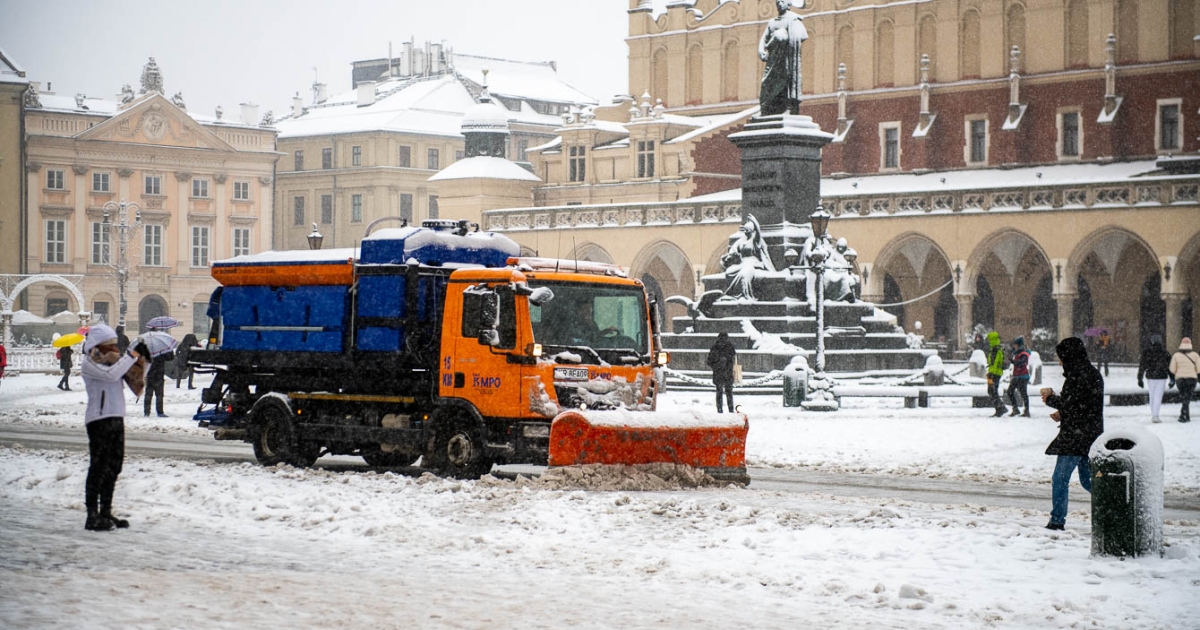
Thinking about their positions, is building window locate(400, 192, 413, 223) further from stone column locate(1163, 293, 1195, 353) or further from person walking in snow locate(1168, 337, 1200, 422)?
person walking in snow locate(1168, 337, 1200, 422)

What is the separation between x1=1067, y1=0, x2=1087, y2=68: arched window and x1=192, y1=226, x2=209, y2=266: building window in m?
44.4

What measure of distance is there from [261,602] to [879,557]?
4.10 m

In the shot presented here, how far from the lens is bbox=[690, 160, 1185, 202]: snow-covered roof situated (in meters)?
59.0

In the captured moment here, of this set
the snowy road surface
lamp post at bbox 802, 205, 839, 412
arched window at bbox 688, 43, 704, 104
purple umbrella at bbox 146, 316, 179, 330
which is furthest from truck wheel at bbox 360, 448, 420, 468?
arched window at bbox 688, 43, 704, 104

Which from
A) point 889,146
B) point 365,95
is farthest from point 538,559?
point 365,95

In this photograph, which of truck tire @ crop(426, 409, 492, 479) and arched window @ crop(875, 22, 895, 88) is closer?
truck tire @ crop(426, 409, 492, 479)

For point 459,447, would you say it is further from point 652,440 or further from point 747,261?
point 747,261

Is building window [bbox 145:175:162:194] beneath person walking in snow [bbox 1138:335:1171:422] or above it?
above

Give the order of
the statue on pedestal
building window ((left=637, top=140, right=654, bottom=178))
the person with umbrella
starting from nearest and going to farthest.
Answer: the person with umbrella < the statue on pedestal < building window ((left=637, top=140, right=654, bottom=178))

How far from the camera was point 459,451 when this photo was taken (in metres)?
16.7

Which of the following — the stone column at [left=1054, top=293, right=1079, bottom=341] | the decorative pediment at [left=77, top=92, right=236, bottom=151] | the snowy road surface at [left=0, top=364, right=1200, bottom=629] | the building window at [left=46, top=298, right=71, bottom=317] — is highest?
the decorative pediment at [left=77, top=92, right=236, bottom=151]

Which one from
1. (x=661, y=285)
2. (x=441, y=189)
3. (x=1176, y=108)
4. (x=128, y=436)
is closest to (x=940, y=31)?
(x=1176, y=108)

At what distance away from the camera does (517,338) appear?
53.2 feet

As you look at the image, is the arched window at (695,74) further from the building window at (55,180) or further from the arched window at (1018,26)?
the building window at (55,180)
